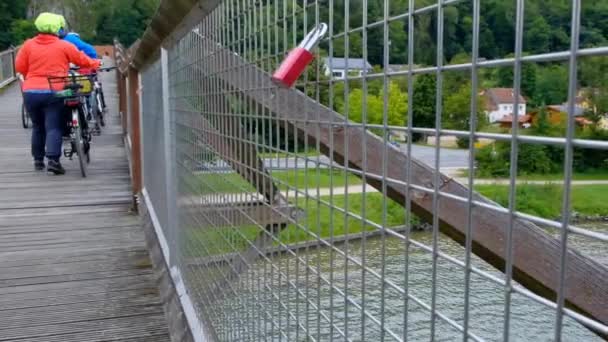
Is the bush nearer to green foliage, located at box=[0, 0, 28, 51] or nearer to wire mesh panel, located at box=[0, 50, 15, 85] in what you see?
wire mesh panel, located at box=[0, 50, 15, 85]

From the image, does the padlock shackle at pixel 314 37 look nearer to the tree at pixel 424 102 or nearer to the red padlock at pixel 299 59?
the red padlock at pixel 299 59

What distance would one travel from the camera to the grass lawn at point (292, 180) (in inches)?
41.9

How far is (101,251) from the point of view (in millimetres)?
4059

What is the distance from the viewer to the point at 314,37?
3.46ft

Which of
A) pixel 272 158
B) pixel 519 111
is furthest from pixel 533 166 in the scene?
pixel 272 158

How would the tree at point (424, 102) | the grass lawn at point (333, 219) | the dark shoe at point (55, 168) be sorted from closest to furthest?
the tree at point (424, 102), the grass lawn at point (333, 219), the dark shoe at point (55, 168)

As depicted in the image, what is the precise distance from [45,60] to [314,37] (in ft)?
19.2

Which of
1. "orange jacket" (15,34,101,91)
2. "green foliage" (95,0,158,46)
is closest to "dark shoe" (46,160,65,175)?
"orange jacket" (15,34,101,91)

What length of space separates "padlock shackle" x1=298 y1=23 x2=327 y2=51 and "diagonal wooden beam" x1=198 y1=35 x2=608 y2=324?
0.09 meters

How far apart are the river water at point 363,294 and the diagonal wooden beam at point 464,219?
0.03m

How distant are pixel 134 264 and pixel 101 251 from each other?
1.24ft

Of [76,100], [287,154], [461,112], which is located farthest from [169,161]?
[76,100]

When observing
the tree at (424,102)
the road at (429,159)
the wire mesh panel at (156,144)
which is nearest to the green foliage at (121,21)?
the wire mesh panel at (156,144)

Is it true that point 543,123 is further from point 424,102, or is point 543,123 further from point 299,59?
point 299,59
